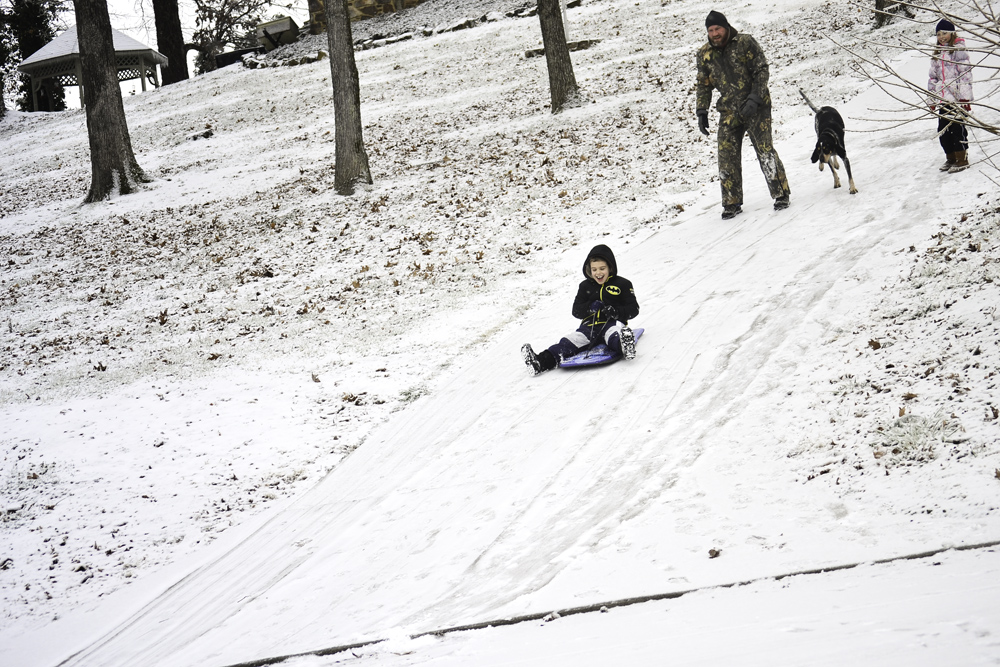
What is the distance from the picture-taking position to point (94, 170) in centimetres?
1861

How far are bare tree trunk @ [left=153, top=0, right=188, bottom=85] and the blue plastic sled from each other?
3336 cm

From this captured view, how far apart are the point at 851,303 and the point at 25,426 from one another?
799 centimetres

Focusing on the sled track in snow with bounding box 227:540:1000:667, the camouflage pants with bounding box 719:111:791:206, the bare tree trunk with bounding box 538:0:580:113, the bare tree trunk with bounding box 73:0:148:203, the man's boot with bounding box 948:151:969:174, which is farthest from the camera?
the bare tree trunk with bounding box 538:0:580:113

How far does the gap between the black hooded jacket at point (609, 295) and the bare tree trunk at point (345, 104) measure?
893 cm

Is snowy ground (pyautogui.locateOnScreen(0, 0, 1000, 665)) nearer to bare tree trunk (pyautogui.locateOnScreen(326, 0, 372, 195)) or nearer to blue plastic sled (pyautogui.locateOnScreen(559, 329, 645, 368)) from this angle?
blue plastic sled (pyautogui.locateOnScreen(559, 329, 645, 368))

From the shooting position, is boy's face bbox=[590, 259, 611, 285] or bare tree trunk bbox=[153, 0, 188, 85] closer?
boy's face bbox=[590, 259, 611, 285]

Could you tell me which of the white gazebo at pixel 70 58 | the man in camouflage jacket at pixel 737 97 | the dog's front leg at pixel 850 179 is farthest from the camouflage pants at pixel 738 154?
the white gazebo at pixel 70 58

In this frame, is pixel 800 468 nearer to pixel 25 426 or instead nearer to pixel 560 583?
pixel 560 583

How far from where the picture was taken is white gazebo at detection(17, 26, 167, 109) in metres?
35.3

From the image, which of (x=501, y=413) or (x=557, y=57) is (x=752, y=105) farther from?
(x=557, y=57)

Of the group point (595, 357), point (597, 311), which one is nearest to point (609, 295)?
point (597, 311)

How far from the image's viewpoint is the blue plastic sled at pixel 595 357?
290 inches

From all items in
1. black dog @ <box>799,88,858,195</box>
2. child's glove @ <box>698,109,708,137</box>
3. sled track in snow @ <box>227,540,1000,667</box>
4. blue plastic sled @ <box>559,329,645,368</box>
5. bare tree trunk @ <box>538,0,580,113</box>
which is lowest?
sled track in snow @ <box>227,540,1000,667</box>

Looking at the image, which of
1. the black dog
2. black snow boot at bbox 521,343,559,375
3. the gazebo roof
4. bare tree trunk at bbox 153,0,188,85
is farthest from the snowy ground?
the gazebo roof
